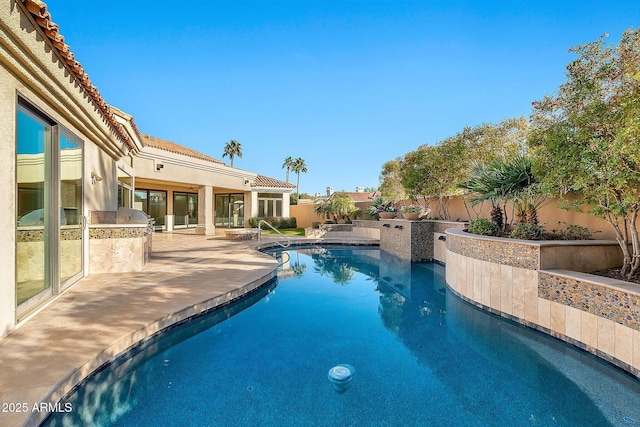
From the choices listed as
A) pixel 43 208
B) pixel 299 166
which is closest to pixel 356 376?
pixel 43 208

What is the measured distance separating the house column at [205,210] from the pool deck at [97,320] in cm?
983

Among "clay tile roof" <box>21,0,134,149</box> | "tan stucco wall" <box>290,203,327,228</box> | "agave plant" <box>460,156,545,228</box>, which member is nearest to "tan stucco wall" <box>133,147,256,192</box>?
"tan stucco wall" <box>290,203,327,228</box>

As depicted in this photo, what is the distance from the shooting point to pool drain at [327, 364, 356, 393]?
3715mm

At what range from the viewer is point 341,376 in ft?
12.8

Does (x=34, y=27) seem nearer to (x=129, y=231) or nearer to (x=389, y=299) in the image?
(x=129, y=231)

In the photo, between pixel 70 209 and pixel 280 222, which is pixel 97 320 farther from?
pixel 280 222

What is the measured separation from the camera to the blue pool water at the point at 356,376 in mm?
3133

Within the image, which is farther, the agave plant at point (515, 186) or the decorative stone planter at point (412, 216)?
the decorative stone planter at point (412, 216)

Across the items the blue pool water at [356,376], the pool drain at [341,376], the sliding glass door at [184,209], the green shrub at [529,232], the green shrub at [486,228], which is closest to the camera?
the blue pool water at [356,376]

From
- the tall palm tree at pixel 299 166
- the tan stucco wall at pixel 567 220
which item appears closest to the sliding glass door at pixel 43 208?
the tan stucco wall at pixel 567 220

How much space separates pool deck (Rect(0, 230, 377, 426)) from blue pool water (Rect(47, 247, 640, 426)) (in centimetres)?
28

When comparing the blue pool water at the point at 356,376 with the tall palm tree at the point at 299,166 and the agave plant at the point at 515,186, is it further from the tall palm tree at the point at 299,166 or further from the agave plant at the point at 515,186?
the tall palm tree at the point at 299,166

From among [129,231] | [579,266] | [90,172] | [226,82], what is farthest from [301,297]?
[226,82]

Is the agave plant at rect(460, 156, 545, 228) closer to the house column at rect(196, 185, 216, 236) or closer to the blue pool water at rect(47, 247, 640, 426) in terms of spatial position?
the blue pool water at rect(47, 247, 640, 426)
